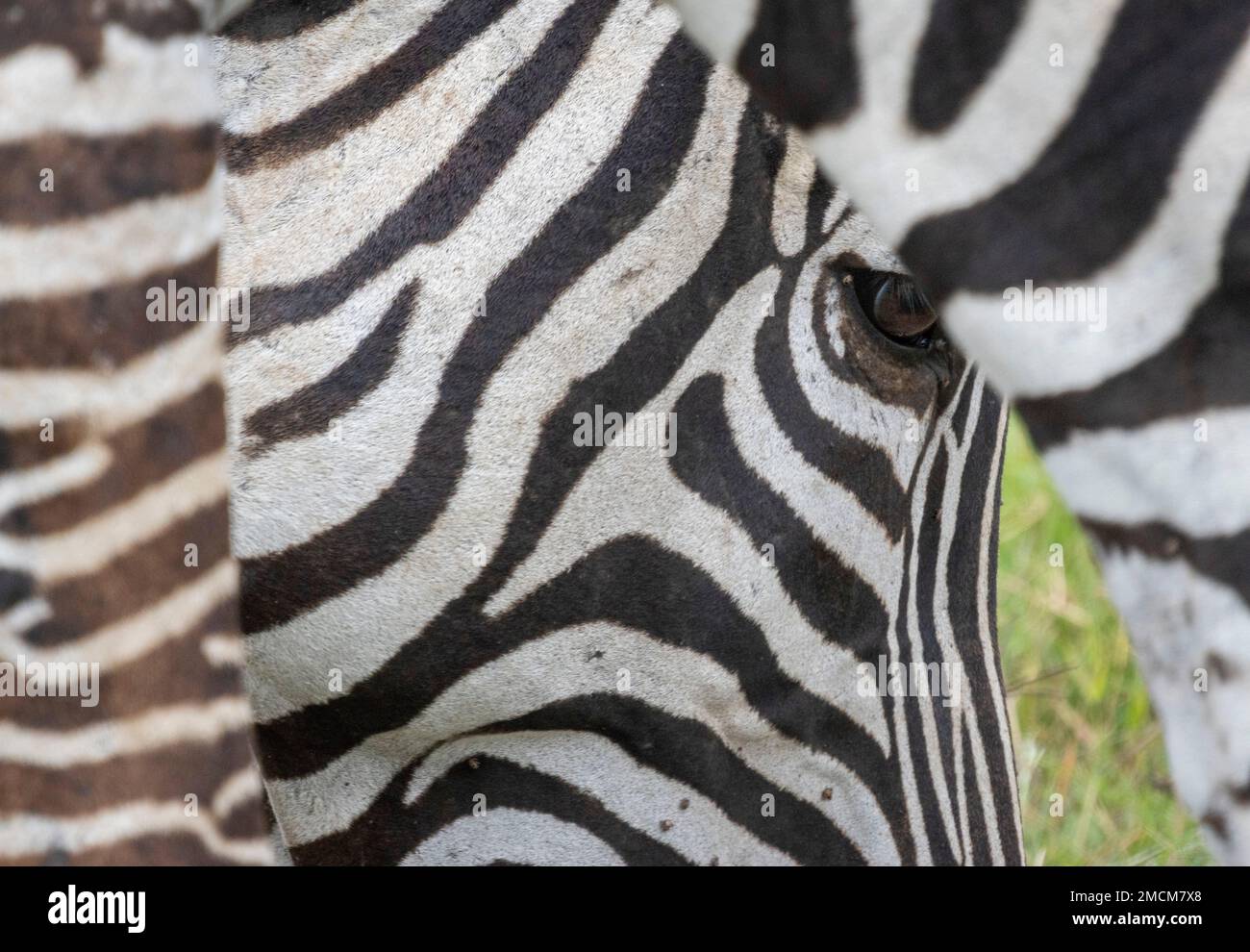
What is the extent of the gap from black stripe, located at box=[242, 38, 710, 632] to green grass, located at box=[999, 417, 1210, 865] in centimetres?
174

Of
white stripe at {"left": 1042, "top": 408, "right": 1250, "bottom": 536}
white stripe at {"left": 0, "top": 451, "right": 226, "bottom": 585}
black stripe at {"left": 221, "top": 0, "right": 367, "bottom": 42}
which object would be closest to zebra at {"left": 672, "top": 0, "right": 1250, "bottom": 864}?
white stripe at {"left": 1042, "top": 408, "right": 1250, "bottom": 536}

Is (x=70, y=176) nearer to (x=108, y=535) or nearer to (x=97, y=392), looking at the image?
(x=97, y=392)

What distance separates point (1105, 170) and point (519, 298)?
2.42 ft

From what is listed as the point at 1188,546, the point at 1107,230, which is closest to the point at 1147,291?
the point at 1107,230

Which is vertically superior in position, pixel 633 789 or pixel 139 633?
pixel 139 633

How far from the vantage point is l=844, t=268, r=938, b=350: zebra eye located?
1.58 metres

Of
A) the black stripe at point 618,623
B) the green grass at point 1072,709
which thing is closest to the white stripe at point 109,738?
the black stripe at point 618,623

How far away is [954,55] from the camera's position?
93cm

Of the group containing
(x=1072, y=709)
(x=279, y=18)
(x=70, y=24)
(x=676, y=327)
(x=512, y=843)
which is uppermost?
(x=279, y=18)

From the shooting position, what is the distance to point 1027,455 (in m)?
4.30

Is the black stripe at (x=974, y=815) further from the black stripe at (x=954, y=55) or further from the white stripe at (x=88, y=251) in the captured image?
the white stripe at (x=88, y=251)

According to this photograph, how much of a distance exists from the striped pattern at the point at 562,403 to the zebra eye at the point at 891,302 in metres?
0.02

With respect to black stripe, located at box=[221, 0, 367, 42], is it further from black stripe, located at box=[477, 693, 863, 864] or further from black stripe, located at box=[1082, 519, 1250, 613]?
black stripe, located at box=[1082, 519, 1250, 613]
